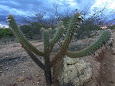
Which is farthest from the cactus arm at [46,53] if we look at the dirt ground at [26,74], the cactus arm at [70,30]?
the dirt ground at [26,74]

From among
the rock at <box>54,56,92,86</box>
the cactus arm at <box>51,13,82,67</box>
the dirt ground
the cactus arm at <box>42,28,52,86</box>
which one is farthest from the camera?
the dirt ground

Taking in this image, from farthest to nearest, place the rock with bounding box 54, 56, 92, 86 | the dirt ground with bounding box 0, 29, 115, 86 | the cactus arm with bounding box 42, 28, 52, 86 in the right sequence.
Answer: the dirt ground with bounding box 0, 29, 115, 86 → the rock with bounding box 54, 56, 92, 86 → the cactus arm with bounding box 42, 28, 52, 86

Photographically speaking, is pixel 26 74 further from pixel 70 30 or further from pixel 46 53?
pixel 70 30

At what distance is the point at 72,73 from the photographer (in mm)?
2900

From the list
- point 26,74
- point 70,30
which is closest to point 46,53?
point 70,30

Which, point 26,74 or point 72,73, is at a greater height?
point 72,73

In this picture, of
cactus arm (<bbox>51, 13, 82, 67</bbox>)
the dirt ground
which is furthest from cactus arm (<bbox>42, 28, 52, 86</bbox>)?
the dirt ground

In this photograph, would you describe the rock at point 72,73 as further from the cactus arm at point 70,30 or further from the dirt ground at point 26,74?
the cactus arm at point 70,30

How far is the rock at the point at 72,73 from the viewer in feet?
9.26

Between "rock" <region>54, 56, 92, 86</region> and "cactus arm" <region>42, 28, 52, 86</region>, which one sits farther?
"rock" <region>54, 56, 92, 86</region>

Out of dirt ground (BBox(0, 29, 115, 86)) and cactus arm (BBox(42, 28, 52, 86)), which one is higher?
cactus arm (BBox(42, 28, 52, 86))

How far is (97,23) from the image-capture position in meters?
8.08

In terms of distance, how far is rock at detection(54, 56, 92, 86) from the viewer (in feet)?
9.26

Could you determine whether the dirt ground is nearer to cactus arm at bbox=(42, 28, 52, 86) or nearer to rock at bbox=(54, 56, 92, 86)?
rock at bbox=(54, 56, 92, 86)
